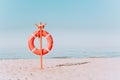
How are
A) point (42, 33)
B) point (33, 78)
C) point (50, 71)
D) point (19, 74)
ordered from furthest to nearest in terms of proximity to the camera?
1. point (42, 33)
2. point (50, 71)
3. point (19, 74)
4. point (33, 78)

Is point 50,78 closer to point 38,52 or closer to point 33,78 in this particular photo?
point 33,78

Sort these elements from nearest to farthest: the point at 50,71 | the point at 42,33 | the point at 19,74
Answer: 1. the point at 19,74
2. the point at 50,71
3. the point at 42,33

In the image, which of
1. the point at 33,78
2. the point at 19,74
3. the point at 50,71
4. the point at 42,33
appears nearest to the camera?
the point at 33,78

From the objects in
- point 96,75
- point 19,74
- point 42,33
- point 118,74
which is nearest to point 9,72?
point 19,74

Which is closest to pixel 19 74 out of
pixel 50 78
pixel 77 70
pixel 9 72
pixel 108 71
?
pixel 9 72

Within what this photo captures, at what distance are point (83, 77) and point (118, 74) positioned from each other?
2.50 ft

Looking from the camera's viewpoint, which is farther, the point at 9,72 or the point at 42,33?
the point at 42,33

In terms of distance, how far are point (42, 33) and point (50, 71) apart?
100 cm

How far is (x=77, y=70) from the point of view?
7055 mm

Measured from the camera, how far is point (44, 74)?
21.6 ft

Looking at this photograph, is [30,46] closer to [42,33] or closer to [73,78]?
[42,33]

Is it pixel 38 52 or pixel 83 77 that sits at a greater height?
pixel 38 52

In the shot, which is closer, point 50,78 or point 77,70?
point 50,78

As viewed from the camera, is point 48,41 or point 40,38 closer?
point 40,38
